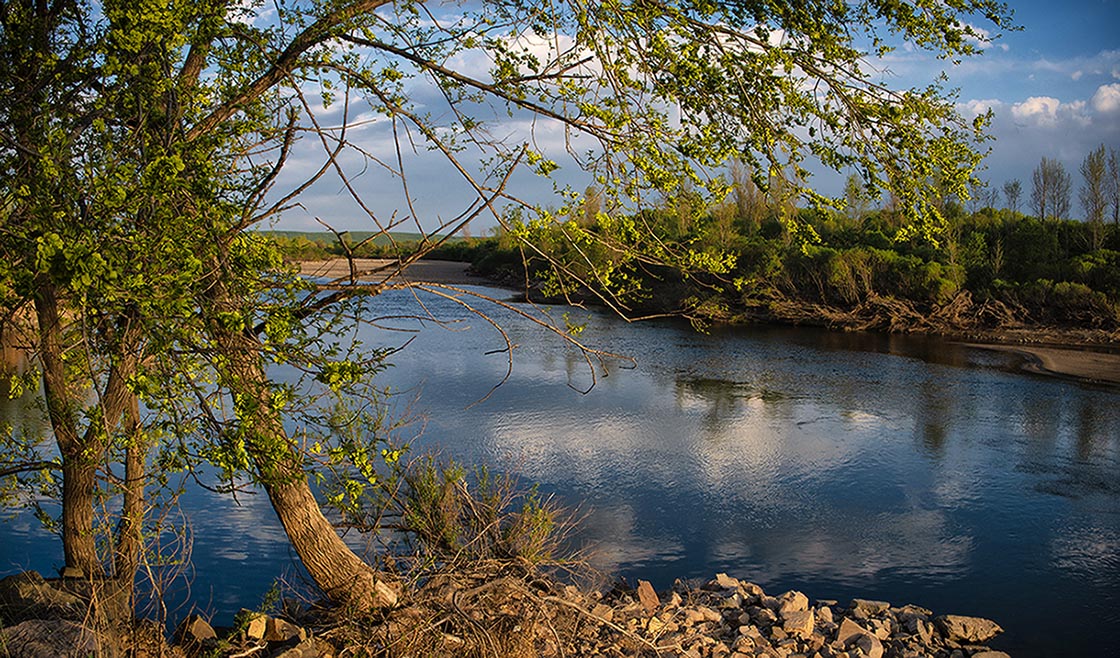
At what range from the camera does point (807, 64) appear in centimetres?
469

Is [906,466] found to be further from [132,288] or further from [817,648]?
[132,288]

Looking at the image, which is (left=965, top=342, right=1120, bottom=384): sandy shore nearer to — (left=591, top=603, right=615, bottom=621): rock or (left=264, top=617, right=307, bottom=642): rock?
(left=591, top=603, right=615, bottom=621): rock

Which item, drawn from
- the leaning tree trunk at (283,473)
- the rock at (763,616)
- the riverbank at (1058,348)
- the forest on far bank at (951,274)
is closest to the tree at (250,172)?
the leaning tree trunk at (283,473)

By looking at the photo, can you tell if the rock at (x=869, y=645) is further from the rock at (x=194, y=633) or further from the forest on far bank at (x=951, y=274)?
the forest on far bank at (x=951, y=274)

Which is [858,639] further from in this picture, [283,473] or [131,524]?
[131,524]

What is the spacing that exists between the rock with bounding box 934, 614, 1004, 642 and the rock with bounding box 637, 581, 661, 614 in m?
1.92

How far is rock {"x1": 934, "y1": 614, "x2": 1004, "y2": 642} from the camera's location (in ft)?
19.8

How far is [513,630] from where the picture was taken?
4531 mm

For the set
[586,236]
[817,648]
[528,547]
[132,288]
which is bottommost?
[817,648]

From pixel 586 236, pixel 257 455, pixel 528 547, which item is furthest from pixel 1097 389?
pixel 257 455

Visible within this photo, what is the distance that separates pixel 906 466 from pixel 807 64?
283 inches

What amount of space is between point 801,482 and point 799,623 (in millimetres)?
4174

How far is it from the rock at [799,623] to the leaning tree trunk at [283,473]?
8.46 ft

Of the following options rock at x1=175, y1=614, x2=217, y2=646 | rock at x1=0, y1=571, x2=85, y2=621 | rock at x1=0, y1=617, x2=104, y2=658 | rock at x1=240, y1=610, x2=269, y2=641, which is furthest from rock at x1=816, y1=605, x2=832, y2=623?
rock at x1=0, y1=571, x2=85, y2=621
